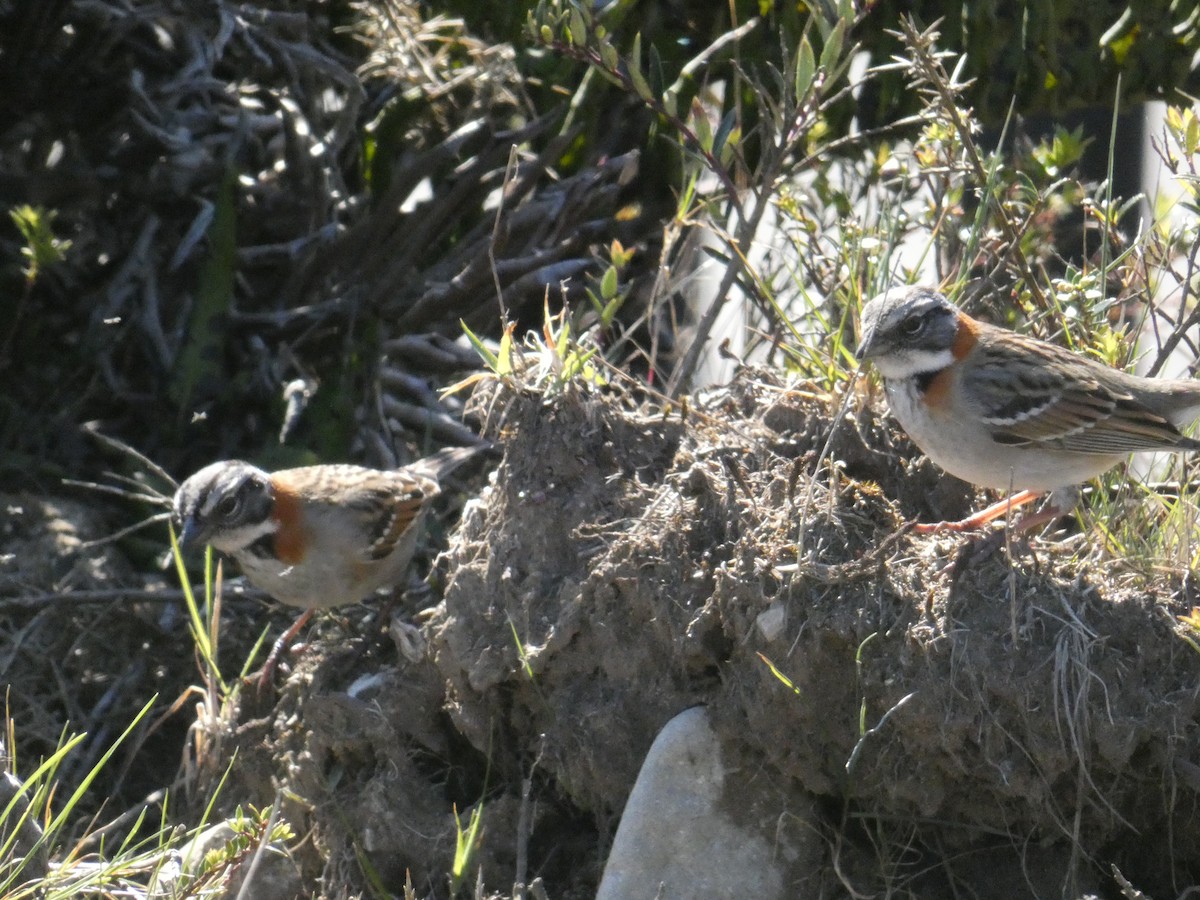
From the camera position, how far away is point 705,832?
3.88 metres

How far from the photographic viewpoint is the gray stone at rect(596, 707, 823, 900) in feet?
12.6

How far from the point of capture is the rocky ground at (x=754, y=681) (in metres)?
3.69

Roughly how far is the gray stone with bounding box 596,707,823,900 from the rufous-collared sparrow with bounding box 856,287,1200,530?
3.07ft

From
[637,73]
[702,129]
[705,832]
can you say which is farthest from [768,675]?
[637,73]

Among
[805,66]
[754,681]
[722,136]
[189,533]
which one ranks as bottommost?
[189,533]

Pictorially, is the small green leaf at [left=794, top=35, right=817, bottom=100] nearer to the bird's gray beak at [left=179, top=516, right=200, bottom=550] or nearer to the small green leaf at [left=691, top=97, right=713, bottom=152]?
the small green leaf at [left=691, top=97, right=713, bottom=152]

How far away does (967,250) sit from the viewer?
15.7 feet

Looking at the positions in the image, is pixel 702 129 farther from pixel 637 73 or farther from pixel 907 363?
pixel 907 363

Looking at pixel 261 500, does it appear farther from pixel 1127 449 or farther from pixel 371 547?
pixel 1127 449

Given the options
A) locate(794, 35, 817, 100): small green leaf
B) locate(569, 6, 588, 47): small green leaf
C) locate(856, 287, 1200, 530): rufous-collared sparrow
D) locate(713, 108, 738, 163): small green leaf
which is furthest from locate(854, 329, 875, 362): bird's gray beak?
locate(569, 6, 588, 47): small green leaf

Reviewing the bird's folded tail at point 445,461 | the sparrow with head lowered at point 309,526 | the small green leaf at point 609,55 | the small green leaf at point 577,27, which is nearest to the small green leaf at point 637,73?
the small green leaf at point 609,55

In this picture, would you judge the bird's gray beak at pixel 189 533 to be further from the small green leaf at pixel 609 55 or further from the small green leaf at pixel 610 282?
the small green leaf at pixel 609 55

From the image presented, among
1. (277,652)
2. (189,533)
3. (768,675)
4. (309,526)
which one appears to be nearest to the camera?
(768,675)

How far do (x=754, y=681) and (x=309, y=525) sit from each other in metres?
2.17
